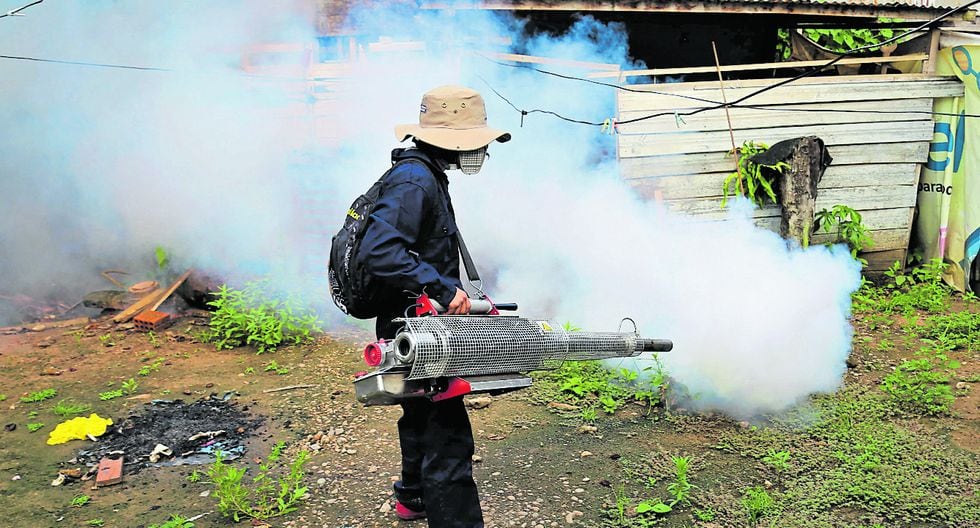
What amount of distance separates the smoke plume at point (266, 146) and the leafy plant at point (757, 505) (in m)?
3.22

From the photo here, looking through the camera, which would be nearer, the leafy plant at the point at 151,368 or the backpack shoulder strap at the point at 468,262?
the backpack shoulder strap at the point at 468,262

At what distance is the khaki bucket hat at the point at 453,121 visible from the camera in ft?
11.7

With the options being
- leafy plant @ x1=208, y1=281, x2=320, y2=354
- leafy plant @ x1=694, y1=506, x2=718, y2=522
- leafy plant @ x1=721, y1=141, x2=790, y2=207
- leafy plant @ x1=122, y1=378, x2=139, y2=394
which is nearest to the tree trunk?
leafy plant @ x1=721, y1=141, x2=790, y2=207

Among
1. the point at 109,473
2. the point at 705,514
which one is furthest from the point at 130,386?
the point at 705,514

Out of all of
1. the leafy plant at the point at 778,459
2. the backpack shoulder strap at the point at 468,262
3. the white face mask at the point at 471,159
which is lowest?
the leafy plant at the point at 778,459

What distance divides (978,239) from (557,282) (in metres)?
4.74

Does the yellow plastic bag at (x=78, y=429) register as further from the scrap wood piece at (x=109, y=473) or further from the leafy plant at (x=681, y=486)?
the leafy plant at (x=681, y=486)

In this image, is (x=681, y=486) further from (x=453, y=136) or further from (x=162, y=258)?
(x=162, y=258)

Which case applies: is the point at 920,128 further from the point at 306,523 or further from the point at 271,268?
the point at 306,523

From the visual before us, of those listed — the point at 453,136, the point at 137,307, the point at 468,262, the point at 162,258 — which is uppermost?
the point at 453,136

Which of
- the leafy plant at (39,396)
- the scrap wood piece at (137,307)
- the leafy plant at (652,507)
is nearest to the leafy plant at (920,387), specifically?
the leafy plant at (652,507)

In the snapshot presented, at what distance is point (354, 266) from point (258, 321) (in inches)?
155

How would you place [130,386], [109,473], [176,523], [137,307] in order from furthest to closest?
[137,307] < [130,386] < [109,473] < [176,523]

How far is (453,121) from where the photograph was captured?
3.61 metres
